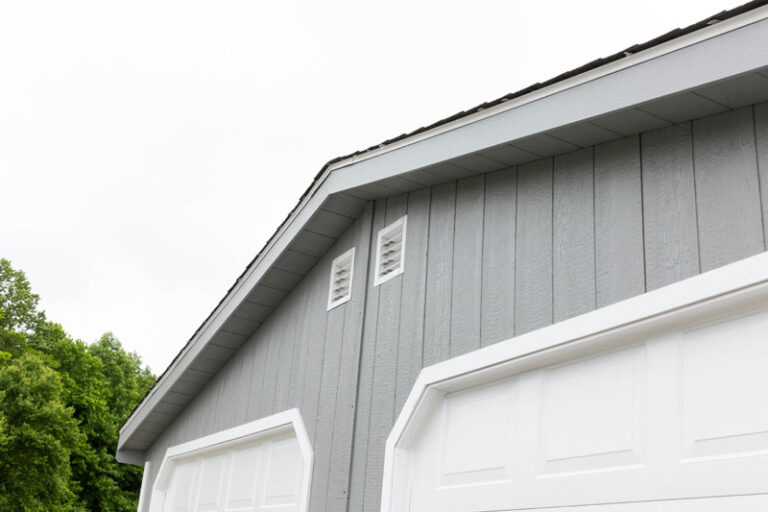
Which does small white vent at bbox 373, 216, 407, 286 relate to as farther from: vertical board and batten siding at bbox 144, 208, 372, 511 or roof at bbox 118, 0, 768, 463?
roof at bbox 118, 0, 768, 463

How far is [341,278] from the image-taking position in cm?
719

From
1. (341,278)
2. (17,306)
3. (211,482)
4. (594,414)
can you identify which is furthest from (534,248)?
(17,306)

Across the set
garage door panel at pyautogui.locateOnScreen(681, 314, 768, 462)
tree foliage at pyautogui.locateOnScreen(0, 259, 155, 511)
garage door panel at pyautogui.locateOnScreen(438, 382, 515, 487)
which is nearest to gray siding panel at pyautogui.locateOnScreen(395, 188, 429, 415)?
garage door panel at pyautogui.locateOnScreen(438, 382, 515, 487)

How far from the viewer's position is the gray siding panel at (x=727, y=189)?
12.1 feet

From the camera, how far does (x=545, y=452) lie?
441cm

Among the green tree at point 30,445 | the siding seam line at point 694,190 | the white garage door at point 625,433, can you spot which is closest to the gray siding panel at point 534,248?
the white garage door at point 625,433

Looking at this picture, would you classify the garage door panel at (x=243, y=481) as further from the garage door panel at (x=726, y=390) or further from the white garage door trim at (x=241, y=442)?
the garage door panel at (x=726, y=390)

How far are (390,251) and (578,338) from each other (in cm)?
243

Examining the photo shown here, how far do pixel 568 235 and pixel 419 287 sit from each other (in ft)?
4.86

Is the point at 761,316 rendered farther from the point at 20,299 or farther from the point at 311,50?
the point at 311,50

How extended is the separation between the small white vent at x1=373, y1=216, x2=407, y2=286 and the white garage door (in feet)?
4.48

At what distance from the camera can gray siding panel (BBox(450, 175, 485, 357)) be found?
525cm

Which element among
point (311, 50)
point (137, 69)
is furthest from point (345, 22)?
point (137, 69)

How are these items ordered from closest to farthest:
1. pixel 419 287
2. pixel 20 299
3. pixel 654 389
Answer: pixel 654 389, pixel 419 287, pixel 20 299
